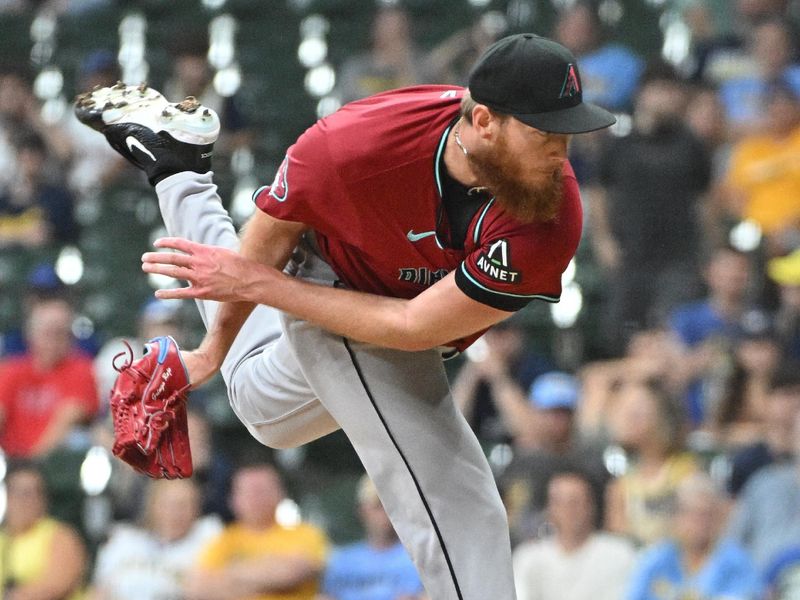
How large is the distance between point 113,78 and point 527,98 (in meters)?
6.62

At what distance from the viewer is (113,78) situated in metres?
9.91

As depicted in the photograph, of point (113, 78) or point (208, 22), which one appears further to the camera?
point (208, 22)

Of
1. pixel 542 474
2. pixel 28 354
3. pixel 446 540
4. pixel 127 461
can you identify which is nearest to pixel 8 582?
pixel 28 354

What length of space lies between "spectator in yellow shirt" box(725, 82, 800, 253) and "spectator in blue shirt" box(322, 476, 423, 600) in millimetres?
2493

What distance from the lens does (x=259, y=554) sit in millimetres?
6793

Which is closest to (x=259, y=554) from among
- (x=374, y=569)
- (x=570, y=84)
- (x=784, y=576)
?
(x=374, y=569)

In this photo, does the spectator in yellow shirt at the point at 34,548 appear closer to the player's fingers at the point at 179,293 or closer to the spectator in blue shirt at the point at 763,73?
the player's fingers at the point at 179,293

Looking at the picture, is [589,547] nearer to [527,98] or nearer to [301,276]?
[301,276]

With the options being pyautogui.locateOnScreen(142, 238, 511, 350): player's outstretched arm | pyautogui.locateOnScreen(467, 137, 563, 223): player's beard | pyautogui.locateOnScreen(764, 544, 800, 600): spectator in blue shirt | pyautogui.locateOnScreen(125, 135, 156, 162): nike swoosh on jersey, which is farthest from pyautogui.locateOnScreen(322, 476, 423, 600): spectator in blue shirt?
pyautogui.locateOnScreen(467, 137, 563, 223): player's beard

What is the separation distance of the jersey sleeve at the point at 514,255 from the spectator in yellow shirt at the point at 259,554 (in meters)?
3.02

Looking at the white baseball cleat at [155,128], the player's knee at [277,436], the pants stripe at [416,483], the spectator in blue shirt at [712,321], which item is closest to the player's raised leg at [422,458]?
the pants stripe at [416,483]

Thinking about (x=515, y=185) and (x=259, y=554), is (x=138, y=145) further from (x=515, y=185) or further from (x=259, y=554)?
(x=259, y=554)

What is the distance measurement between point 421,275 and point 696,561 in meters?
2.53

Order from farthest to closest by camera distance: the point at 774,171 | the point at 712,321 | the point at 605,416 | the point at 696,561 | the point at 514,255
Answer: the point at 774,171 → the point at 712,321 → the point at 605,416 → the point at 696,561 → the point at 514,255
